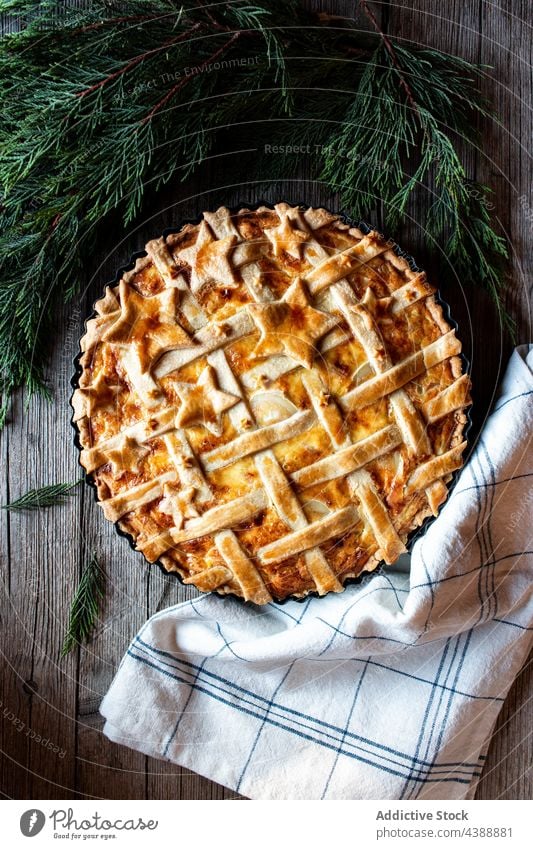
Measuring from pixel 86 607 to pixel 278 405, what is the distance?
0.52 meters

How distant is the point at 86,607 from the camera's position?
1.27 m

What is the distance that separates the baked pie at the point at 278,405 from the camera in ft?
3.46

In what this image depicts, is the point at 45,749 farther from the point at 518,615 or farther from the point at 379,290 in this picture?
the point at 379,290

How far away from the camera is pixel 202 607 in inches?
46.1

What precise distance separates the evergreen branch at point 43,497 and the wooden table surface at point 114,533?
0.01m

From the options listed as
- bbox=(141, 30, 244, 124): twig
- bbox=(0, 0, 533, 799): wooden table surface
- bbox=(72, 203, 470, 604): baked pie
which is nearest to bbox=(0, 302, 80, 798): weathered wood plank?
bbox=(0, 0, 533, 799): wooden table surface

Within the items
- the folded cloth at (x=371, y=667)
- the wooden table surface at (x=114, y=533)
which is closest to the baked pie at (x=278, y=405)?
the folded cloth at (x=371, y=667)

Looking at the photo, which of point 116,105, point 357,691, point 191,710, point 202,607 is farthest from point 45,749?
point 116,105

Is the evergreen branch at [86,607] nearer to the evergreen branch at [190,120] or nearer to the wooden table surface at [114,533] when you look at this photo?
the wooden table surface at [114,533]

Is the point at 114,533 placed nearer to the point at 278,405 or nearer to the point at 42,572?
the point at 42,572

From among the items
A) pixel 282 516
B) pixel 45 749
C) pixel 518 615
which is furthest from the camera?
pixel 45 749

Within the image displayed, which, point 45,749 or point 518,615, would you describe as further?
point 45,749

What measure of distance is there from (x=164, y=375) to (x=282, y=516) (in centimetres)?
27

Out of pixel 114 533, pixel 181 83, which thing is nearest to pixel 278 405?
pixel 114 533
